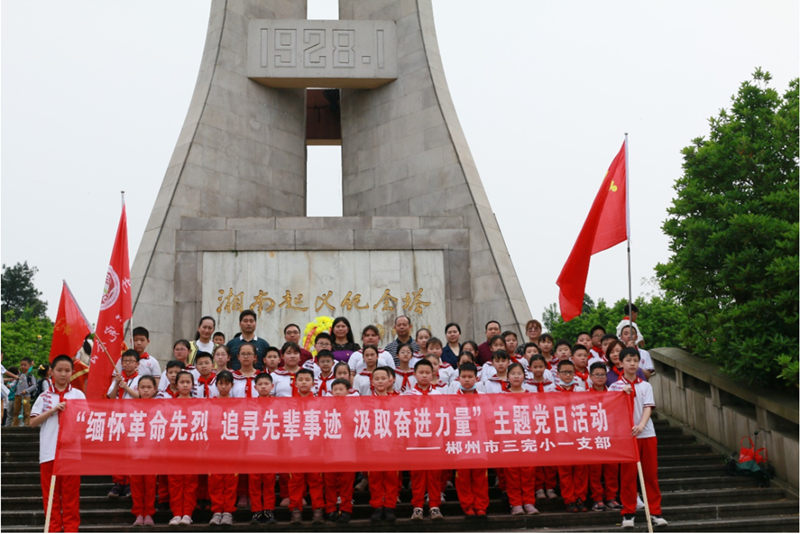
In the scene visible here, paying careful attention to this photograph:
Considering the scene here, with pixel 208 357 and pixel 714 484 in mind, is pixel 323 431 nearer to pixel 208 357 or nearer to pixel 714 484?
pixel 208 357

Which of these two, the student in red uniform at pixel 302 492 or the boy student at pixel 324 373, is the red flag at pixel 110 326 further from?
the student in red uniform at pixel 302 492

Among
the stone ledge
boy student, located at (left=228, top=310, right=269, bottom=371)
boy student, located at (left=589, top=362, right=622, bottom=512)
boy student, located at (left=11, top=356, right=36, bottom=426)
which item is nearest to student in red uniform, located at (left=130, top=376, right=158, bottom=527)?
boy student, located at (left=228, top=310, right=269, bottom=371)

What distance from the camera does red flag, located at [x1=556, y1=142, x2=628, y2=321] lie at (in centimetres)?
747

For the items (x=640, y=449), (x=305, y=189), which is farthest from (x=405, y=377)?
(x=305, y=189)

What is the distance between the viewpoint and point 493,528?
20.9 ft

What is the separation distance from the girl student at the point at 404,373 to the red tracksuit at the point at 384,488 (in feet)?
3.02

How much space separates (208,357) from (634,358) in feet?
12.1

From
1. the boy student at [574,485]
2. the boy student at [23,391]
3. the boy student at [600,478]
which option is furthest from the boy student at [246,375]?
the boy student at [23,391]

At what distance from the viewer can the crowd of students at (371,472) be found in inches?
250

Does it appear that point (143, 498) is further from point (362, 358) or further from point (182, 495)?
point (362, 358)

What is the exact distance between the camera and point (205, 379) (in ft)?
23.0

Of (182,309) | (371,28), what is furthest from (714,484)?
(371,28)

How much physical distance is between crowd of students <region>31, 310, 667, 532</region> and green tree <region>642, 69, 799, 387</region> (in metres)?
1.34

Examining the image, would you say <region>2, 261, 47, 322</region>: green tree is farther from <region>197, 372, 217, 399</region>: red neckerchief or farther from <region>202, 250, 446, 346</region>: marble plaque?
<region>197, 372, 217, 399</region>: red neckerchief
